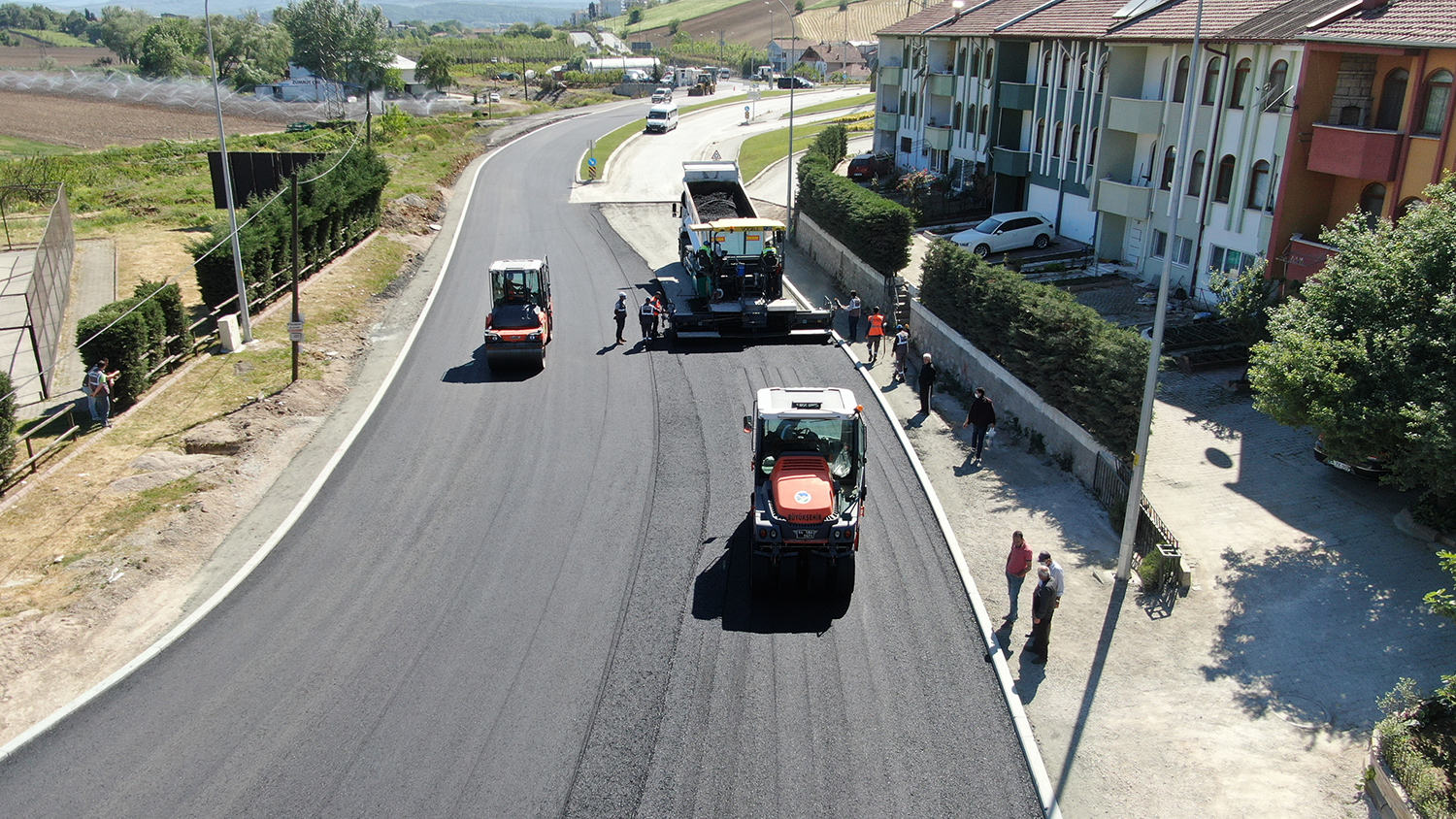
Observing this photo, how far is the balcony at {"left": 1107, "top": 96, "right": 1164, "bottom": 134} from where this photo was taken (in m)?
33.2

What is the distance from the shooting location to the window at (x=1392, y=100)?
25094 mm

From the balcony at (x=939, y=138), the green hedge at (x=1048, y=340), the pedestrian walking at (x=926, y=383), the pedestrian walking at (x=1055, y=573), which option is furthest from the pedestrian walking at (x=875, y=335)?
the balcony at (x=939, y=138)

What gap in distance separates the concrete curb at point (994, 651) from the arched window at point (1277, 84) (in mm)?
15978

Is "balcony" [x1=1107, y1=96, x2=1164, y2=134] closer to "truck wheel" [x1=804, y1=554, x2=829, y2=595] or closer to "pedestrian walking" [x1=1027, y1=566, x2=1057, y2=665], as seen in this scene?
"pedestrian walking" [x1=1027, y1=566, x2=1057, y2=665]

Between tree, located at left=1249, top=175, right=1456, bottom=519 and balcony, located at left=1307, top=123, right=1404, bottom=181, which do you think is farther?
balcony, located at left=1307, top=123, right=1404, bottom=181

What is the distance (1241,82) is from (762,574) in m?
24.9

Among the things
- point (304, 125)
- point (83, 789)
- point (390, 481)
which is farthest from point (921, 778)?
point (304, 125)

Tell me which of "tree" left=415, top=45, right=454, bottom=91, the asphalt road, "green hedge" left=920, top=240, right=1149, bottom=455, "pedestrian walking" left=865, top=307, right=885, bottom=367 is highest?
"tree" left=415, top=45, right=454, bottom=91

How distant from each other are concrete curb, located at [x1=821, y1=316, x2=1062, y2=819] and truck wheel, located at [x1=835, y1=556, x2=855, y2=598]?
6.92 ft

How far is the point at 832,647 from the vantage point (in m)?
14.1

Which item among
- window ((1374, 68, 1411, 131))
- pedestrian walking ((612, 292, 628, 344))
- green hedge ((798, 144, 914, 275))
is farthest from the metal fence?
window ((1374, 68, 1411, 131))

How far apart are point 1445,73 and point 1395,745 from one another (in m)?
20.5

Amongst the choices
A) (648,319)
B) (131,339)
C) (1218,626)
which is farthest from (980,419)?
(131,339)

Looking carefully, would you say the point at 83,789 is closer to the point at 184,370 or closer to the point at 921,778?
the point at 921,778
